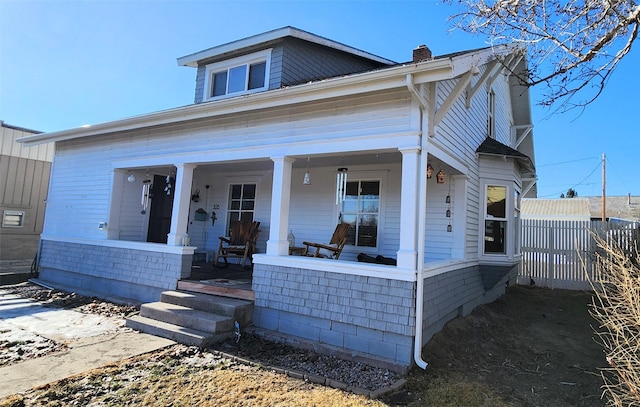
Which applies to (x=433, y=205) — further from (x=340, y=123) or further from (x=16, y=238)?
(x=16, y=238)

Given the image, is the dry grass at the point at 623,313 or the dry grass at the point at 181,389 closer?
the dry grass at the point at 623,313

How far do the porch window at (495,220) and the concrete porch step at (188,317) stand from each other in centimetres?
519

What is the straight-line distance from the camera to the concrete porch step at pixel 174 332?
14.9ft

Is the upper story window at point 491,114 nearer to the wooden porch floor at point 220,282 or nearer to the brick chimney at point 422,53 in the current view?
the brick chimney at point 422,53

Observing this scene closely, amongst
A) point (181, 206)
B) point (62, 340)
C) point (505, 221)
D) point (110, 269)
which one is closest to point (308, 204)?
A: point (181, 206)


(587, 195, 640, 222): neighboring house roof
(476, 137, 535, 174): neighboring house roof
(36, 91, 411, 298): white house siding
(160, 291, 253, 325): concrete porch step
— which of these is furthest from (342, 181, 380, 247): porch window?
(587, 195, 640, 222): neighboring house roof

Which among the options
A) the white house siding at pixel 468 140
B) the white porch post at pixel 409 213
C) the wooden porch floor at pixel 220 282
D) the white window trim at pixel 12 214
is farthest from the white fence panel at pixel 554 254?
the white window trim at pixel 12 214

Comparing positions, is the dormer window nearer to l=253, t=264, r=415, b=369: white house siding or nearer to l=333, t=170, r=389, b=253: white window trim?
l=333, t=170, r=389, b=253: white window trim

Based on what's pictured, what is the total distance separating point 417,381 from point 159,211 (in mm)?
7099

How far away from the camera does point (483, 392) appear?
365 centimetres

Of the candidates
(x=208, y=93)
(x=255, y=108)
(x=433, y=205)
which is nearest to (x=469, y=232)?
(x=433, y=205)

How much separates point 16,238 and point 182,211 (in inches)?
364

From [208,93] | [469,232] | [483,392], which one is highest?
[208,93]

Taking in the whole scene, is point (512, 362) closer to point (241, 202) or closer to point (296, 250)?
point (296, 250)
